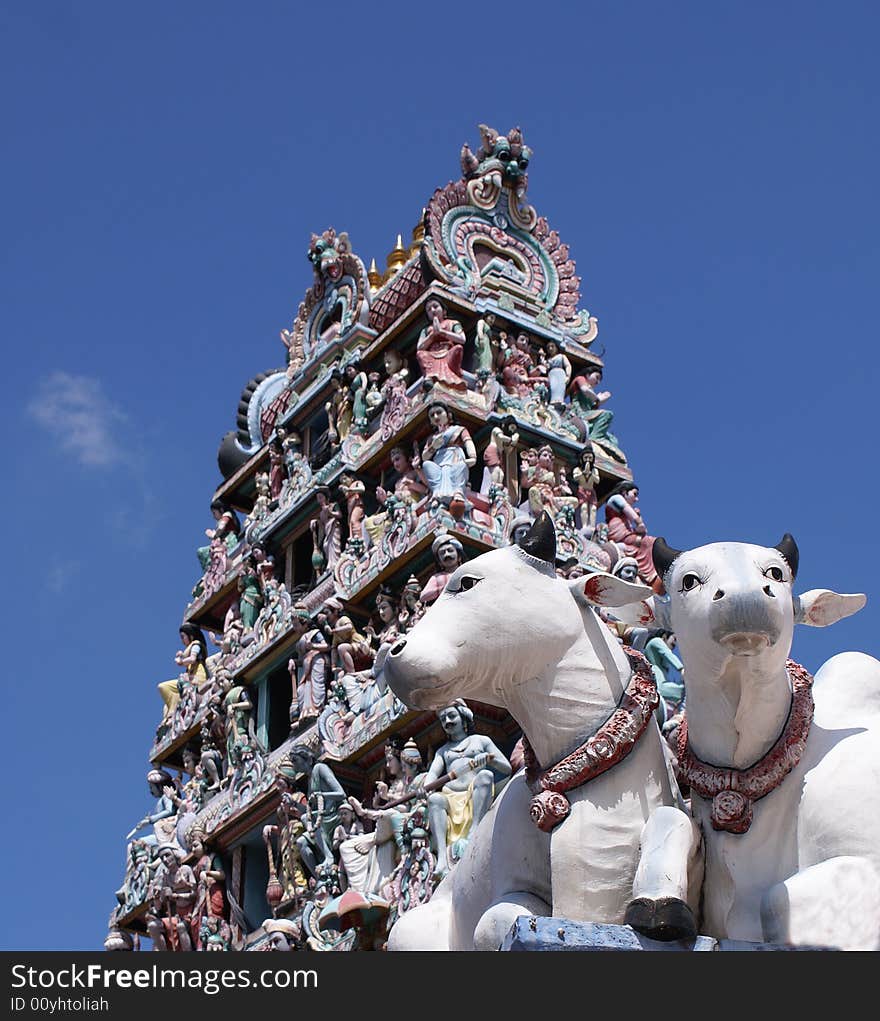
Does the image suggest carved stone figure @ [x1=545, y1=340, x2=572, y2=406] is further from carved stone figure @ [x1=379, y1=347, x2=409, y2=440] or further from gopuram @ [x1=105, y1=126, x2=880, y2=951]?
carved stone figure @ [x1=379, y1=347, x2=409, y2=440]

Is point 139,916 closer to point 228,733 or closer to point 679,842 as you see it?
point 228,733

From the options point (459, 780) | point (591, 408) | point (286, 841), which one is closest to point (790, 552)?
point (459, 780)

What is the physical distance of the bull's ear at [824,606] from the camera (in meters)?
5.96

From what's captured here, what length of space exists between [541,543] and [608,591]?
32 centimetres

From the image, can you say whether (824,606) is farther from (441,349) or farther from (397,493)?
(441,349)

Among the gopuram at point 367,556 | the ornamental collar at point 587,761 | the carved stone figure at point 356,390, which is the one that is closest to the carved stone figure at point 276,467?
the gopuram at point 367,556

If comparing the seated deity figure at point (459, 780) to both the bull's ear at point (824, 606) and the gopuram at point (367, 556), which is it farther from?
the bull's ear at point (824, 606)

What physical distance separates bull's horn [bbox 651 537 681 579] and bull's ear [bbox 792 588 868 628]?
1.55ft

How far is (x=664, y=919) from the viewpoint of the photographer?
5.29 metres

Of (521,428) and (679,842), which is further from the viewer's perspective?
(521,428)

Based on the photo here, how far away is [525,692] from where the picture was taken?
612 cm

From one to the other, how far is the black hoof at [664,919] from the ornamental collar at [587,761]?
1.88 feet

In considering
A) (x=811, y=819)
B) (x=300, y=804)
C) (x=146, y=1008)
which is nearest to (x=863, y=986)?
(x=811, y=819)

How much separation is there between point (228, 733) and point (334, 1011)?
60.5 ft
